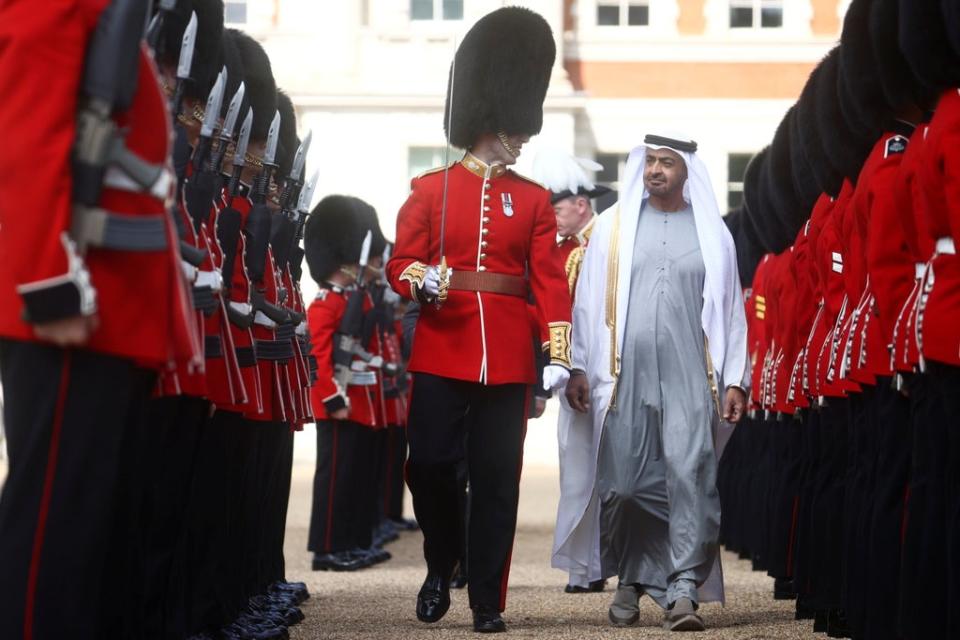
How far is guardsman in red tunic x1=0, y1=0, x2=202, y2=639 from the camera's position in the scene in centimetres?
380

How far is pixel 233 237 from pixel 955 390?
2264 mm

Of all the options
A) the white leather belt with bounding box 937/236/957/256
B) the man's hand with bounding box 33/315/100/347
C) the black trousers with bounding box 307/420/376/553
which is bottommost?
the black trousers with bounding box 307/420/376/553

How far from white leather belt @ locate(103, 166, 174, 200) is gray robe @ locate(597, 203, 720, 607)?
11.7 ft

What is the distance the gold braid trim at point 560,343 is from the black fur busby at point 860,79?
1.26 meters

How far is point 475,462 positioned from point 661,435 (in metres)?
0.90

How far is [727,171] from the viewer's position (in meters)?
26.9

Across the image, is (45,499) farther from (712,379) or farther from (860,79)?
(712,379)

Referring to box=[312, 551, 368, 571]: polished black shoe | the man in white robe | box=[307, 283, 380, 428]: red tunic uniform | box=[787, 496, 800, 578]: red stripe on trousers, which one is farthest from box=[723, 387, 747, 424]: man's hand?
box=[312, 551, 368, 571]: polished black shoe

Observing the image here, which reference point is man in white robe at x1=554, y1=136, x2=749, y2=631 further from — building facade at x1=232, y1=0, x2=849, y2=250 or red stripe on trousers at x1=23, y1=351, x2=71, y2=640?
building facade at x1=232, y1=0, x2=849, y2=250

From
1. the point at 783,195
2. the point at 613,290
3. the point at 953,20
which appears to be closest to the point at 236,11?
the point at 783,195

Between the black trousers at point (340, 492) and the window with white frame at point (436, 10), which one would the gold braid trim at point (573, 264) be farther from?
the window with white frame at point (436, 10)

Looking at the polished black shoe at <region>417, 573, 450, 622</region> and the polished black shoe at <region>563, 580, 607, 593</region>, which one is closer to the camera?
the polished black shoe at <region>417, 573, 450, 622</region>

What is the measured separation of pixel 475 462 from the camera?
6902 millimetres

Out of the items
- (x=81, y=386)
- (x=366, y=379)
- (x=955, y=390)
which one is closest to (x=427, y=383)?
(x=955, y=390)
